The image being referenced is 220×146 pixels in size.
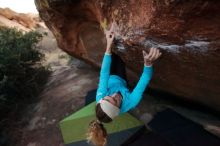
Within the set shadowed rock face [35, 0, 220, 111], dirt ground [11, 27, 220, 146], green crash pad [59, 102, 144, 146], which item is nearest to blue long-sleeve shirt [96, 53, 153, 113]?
shadowed rock face [35, 0, 220, 111]

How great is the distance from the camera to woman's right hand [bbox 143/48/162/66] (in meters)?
3.83

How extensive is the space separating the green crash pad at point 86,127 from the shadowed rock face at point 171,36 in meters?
0.97

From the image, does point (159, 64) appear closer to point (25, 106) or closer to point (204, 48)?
point (204, 48)

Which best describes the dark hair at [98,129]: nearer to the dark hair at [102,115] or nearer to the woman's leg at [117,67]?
the dark hair at [102,115]

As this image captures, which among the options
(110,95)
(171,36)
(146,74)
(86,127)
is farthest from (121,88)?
(86,127)

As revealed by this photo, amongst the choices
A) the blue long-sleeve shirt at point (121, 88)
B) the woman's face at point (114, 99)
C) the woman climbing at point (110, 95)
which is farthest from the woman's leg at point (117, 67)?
the woman's face at point (114, 99)

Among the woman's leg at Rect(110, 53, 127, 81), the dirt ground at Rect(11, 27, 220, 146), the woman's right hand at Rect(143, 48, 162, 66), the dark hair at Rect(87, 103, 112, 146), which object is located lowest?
the dirt ground at Rect(11, 27, 220, 146)

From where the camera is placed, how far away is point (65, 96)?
8.50 metres

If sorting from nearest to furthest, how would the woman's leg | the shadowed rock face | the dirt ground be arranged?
the shadowed rock face → the woman's leg → the dirt ground

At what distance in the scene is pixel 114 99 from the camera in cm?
390

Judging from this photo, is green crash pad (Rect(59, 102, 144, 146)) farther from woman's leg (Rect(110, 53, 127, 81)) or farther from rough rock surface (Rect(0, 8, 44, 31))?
rough rock surface (Rect(0, 8, 44, 31))

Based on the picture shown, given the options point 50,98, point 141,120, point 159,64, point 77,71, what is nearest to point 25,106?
point 50,98

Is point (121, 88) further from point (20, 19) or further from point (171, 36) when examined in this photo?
point (20, 19)

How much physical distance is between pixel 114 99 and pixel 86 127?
297 cm
